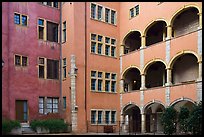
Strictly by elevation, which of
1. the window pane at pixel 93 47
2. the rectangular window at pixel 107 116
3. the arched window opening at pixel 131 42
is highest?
the arched window opening at pixel 131 42

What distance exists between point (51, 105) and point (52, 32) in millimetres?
7081

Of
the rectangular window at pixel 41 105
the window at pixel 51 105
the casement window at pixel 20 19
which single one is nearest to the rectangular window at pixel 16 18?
the casement window at pixel 20 19

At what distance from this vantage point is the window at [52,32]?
28703mm

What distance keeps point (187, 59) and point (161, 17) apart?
4.40m

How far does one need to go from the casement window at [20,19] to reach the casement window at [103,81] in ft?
25.4

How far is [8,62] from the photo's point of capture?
25281mm

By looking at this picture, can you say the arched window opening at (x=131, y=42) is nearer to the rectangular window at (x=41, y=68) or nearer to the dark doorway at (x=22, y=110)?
the rectangular window at (x=41, y=68)

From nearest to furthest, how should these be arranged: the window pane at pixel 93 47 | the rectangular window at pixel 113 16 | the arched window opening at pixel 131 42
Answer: the window pane at pixel 93 47
the rectangular window at pixel 113 16
the arched window opening at pixel 131 42

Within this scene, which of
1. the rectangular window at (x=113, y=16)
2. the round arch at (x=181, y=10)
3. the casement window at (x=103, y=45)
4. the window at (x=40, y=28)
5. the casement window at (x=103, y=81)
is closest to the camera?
the round arch at (x=181, y=10)

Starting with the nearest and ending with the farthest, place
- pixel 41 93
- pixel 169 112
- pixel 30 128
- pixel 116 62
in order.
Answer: pixel 169 112, pixel 30 128, pixel 41 93, pixel 116 62

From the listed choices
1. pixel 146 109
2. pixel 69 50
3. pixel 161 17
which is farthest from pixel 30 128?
pixel 161 17

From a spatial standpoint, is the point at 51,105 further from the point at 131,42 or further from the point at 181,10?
the point at 181,10

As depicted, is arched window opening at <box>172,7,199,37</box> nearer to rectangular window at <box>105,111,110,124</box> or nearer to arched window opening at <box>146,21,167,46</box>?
arched window opening at <box>146,21,167,46</box>

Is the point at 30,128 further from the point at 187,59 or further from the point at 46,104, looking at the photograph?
the point at 187,59
